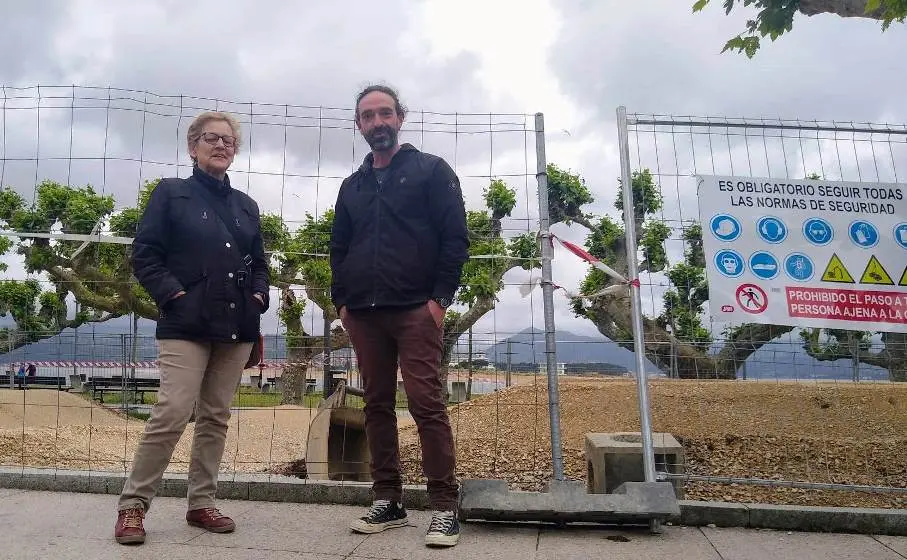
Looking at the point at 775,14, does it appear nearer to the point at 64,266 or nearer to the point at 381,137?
the point at 381,137

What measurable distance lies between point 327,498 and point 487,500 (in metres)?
1.07

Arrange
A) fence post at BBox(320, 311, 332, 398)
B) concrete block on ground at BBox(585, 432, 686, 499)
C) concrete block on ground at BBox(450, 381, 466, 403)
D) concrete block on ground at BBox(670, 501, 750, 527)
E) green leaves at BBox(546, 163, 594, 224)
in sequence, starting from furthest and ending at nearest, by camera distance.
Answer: green leaves at BBox(546, 163, 594, 224)
fence post at BBox(320, 311, 332, 398)
concrete block on ground at BBox(450, 381, 466, 403)
concrete block on ground at BBox(585, 432, 686, 499)
concrete block on ground at BBox(670, 501, 750, 527)

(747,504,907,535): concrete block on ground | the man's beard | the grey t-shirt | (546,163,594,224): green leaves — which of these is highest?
(546,163,594,224): green leaves

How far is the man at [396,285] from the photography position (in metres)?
3.18

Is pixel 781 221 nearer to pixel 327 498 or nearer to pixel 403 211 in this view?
pixel 403 211

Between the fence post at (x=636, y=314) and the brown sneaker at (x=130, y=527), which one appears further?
the fence post at (x=636, y=314)

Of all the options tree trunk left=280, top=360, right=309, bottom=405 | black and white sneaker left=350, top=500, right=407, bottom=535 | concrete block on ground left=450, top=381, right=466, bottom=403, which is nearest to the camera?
black and white sneaker left=350, top=500, right=407, bottom=535

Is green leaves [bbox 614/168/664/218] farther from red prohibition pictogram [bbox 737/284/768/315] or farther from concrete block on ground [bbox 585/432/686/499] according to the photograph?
concrete block on ground [bbox 585/432/686/499]

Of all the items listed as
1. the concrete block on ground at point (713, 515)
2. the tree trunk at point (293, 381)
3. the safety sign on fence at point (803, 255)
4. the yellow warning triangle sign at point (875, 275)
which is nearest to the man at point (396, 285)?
the concrete block on ground at point (713, 515)

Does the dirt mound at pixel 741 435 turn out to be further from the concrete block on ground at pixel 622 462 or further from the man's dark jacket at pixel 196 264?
the man's dark jacket at pixel 196 264

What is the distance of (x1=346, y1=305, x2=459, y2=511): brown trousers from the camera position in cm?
316

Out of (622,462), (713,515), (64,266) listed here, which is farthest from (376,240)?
(64,266)

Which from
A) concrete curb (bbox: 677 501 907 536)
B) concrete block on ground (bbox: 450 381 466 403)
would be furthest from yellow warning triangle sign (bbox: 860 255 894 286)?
concrete block on ground (bbox: 450 381 466 403)

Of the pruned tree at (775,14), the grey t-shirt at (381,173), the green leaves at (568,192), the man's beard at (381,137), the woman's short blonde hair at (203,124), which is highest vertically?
the green leaves at (568,192)
